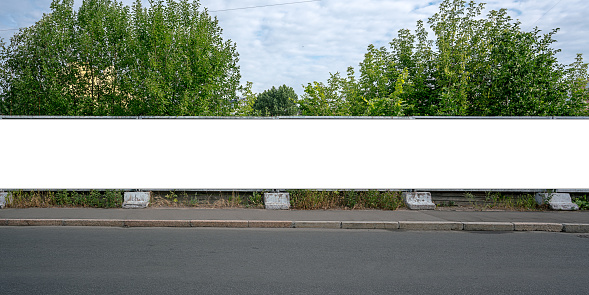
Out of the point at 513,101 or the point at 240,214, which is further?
the point at 513,101

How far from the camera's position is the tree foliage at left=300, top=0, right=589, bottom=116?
15.1 m

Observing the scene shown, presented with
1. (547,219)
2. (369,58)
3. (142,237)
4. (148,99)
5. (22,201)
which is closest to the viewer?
(142,237)

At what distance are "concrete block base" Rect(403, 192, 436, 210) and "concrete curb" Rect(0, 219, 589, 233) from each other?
1860 millimetres

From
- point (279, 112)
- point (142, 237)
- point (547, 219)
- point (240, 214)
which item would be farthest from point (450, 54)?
point (279, 112)

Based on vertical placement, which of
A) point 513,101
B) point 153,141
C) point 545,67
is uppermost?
point 545,67

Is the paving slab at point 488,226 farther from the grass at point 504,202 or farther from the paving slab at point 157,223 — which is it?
the paving slab at point 157,223

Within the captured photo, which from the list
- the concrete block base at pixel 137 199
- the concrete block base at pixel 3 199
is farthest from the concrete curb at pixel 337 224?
the concrete block base at pixel 3 199

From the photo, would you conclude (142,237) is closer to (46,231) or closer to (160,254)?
(160,254)

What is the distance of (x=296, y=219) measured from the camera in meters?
8.62

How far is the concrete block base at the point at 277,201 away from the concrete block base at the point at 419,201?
3.20 metres

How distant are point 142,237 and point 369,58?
42.9 ft

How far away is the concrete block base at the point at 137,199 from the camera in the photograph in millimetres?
10055

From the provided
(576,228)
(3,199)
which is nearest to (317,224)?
(576,228)

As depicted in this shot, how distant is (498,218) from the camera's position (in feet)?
29.6
